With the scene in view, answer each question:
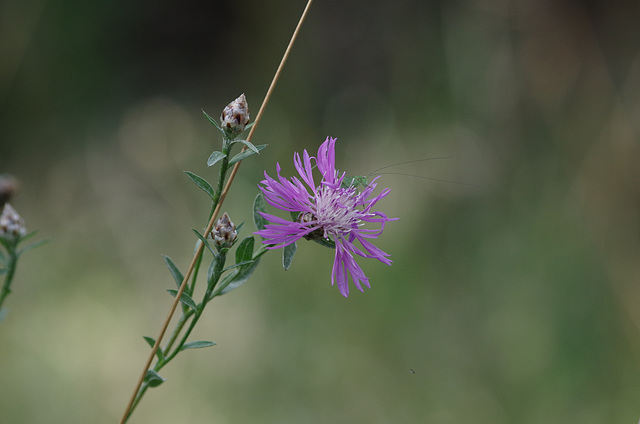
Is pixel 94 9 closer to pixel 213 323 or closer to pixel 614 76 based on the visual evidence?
pixel 213 323

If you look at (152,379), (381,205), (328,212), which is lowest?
(152,379)

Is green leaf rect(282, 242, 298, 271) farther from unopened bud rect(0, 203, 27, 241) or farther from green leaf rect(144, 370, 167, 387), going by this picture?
unopened bud rect(0, 203, 27, 241)

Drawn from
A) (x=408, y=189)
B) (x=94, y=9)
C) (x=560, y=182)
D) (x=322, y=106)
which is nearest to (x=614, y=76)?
(x=560, y=182)

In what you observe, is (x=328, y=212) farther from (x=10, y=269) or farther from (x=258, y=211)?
(x=10, y=269)

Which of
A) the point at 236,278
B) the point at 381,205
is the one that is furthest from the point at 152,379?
the point at 381,205

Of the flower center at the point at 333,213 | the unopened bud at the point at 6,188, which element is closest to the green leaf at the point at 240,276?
the flower center at the point at 333,213

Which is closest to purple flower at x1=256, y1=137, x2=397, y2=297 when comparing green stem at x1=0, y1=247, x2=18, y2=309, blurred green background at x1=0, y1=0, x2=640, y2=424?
green stem at x1=0, y1=247, x2=18, y2=309

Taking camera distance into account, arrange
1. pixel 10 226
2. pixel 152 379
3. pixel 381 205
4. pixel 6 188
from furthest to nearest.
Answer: pixel 381 205 → pixel 6 188 → pixel 10 226 → pixel 152 379
